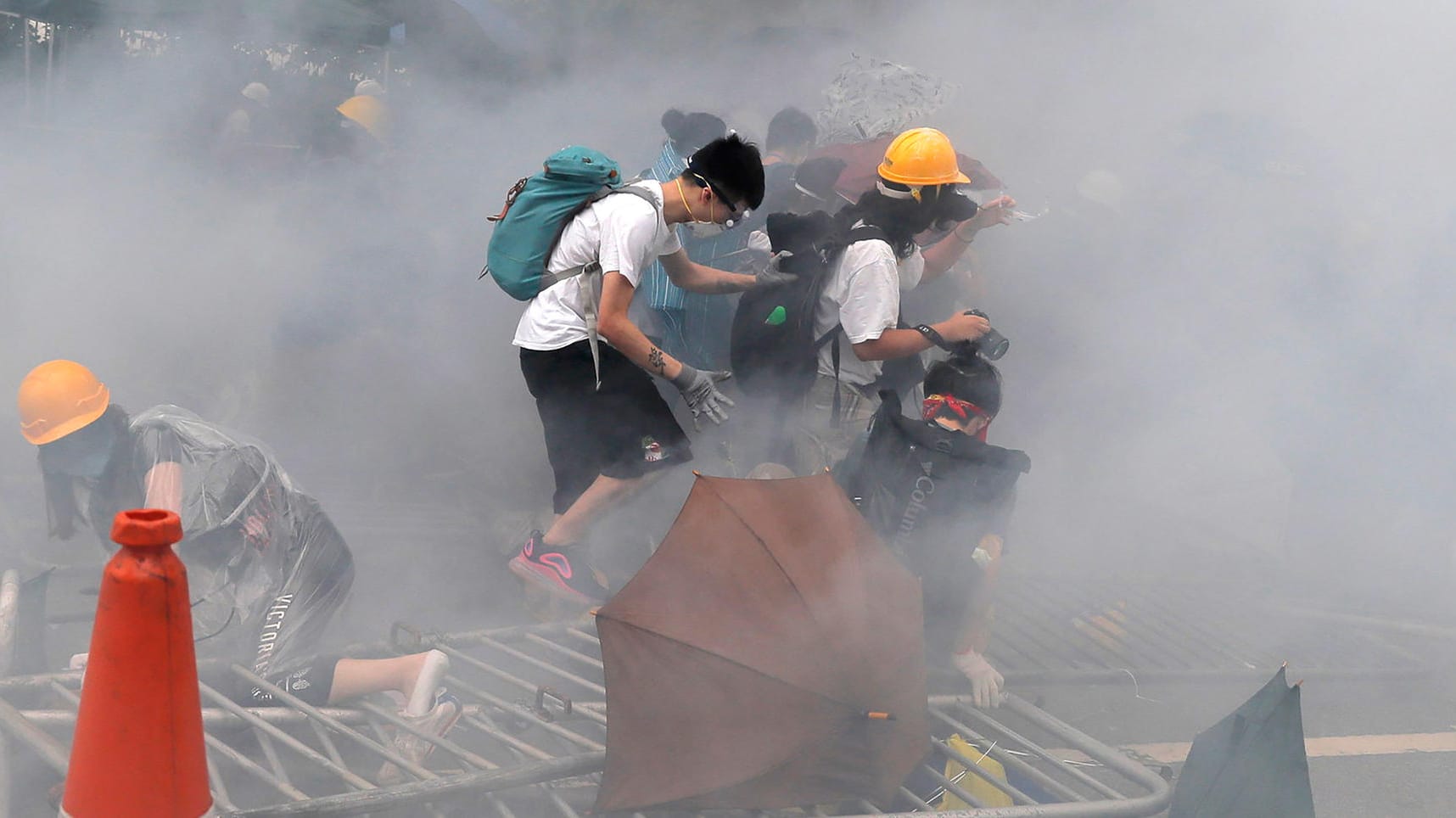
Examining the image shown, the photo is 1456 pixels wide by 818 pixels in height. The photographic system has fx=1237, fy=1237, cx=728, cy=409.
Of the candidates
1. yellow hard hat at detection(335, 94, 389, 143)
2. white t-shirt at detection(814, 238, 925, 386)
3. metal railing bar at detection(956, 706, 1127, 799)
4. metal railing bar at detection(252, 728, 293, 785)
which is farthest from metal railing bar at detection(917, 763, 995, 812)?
yellow hard hat at detection(335, 94, 389, 143)

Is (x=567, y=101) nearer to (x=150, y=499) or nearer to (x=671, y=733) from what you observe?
A: (x=150, y=499)

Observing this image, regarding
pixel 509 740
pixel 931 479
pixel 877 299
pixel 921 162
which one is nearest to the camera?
pixel 509 740

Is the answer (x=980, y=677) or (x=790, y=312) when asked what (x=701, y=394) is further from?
(x=980, y=677)

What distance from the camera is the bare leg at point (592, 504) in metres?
2.71

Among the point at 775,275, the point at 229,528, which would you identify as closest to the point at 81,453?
the point at 229,528

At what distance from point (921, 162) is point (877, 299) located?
354 mm

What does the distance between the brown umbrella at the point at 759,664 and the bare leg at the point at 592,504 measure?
0.60 m

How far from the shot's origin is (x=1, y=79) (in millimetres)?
4605

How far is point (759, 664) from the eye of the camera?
77.9 inches

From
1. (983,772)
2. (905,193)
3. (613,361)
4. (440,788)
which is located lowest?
(983,772)

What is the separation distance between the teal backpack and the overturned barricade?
2.54 feet

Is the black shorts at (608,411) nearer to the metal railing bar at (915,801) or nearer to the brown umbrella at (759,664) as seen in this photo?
the brown umbrella at (759,664)

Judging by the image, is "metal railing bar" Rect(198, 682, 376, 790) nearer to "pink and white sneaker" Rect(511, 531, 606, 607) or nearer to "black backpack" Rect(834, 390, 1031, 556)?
"pink and white sneaker" Rect(511, 531, 606, 607)

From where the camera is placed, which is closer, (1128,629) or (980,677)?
(980,677)
